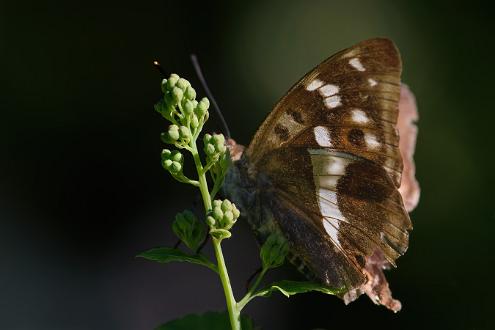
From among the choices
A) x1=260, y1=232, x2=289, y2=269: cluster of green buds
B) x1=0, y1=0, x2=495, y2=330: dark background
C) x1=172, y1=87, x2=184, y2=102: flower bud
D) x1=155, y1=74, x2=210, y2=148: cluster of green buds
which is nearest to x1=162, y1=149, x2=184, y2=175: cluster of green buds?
x1=155, y1=74, x2=210, y2=148: cluster of green buds

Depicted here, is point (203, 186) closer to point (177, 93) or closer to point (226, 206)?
point (226, 206)

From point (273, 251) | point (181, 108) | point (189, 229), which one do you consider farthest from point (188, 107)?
point (273, 251)

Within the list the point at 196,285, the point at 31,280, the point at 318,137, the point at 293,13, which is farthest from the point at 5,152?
the point at 318,137

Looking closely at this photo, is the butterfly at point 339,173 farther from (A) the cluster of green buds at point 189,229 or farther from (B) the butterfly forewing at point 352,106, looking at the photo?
(A) the cluster of green buds at point 189,229

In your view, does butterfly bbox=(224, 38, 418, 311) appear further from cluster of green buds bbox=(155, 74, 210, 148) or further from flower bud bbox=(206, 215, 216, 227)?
flower bud bbox=(206, 215, 216, 227)


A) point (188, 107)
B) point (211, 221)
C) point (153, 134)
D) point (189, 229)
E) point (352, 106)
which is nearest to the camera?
point (211, 221)
